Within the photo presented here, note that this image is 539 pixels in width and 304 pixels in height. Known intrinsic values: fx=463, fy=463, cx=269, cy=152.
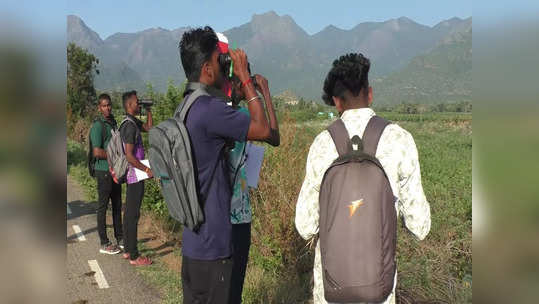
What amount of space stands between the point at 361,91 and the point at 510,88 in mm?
1083

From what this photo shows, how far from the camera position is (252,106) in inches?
85.4

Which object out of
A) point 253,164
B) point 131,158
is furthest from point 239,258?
point 131,158

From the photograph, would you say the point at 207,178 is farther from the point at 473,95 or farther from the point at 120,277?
the point at 120,277

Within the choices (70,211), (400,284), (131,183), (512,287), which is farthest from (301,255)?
(70,211)

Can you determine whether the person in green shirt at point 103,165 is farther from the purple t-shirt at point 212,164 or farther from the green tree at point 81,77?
the green tree at point 81,77

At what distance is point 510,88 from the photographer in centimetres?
99

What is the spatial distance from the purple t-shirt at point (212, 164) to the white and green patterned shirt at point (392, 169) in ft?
1.20

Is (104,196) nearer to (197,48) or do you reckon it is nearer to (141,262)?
(141,262)

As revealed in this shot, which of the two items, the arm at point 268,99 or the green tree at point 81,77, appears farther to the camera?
the green tree at point 81,77

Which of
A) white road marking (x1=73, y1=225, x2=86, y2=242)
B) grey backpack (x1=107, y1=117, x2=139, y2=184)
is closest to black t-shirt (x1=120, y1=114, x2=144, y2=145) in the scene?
grey backpack (x1=107, y1=117, x2=139, y2=184)

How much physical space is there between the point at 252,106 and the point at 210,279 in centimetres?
84

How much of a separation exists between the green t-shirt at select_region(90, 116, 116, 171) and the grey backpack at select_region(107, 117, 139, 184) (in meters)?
0.31

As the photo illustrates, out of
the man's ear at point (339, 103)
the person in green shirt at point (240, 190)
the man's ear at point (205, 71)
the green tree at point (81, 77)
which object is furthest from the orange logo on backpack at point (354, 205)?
the green tree at point (81, 77)

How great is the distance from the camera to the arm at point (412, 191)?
1.95m
